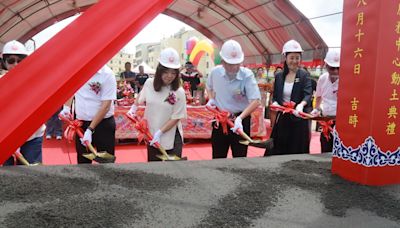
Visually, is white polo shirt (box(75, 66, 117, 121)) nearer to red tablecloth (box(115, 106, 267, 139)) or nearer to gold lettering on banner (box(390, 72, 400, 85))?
gold lettering on banner (box(390, 72, 400, 85))

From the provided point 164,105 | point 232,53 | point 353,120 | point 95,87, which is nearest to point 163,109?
point 164,105

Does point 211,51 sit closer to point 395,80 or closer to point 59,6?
point 59,6

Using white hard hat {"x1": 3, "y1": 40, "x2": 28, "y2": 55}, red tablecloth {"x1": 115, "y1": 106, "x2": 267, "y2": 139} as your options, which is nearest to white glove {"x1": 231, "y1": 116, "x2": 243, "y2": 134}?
white hard hat {"x1": 3, "y1": 40, "x2": 28, "y2": 55}

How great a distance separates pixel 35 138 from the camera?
1745mm

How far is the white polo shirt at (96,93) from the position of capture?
6.33 feet

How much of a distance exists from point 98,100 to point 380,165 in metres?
1.45

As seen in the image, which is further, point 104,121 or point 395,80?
point 104,121

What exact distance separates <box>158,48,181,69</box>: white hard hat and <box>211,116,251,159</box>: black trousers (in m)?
0.50

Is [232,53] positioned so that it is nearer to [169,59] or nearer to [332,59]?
[169,59]

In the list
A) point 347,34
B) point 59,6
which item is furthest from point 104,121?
point 59,6

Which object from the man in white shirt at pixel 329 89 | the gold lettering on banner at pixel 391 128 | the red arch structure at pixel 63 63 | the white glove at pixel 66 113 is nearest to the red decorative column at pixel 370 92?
the gold lettering on banner at pixel 391 128

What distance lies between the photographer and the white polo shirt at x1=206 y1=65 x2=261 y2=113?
2.12m

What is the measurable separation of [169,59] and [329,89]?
3.86 feet

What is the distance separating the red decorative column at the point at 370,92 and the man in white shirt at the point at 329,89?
1210mm
